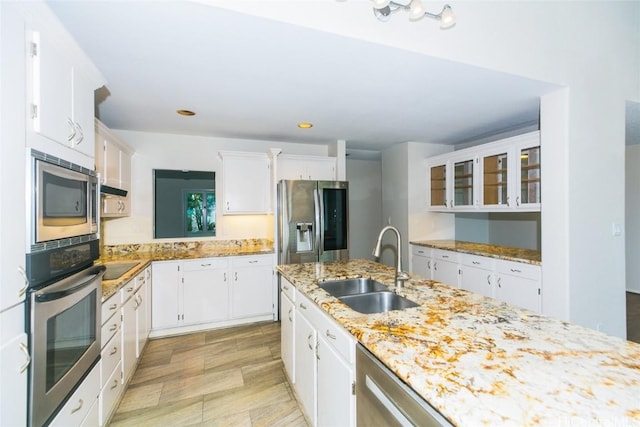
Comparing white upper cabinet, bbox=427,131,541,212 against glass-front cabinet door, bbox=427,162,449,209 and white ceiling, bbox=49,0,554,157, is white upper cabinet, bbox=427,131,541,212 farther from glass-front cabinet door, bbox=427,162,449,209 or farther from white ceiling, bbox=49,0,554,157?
white ceiling, bbox=49,0,554,157

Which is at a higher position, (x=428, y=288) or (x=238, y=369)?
(x=428, y=288)

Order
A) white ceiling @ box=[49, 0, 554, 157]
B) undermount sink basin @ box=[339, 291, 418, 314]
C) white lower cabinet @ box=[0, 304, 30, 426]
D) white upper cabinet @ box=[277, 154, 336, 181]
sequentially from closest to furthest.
→ white lower cabinet @ box=[0, 304, 30, 426] < white ceiling @ box=[49, 0, 554, 157] < undermount sink basin @ box=[339, 291, 418, 314] < white upper cabinet @ box=[277, 154, 336, 181]

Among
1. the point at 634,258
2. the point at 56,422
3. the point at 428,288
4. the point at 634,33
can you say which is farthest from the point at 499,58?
the point at 634,258

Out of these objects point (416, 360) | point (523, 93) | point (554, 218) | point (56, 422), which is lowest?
point (56, 422)

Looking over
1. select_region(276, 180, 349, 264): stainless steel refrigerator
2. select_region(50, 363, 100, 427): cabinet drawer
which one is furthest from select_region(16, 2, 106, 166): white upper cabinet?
select_region(276, 180, 349, 264): stainless steel refrigerator

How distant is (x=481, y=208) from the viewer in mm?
3594

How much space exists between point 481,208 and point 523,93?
151cm

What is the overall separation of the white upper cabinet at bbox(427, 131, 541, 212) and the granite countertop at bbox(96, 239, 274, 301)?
8.40 ft

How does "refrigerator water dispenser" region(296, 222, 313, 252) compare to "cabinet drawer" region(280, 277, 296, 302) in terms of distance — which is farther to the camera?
"refrigerator water dispenser" region(296, 222, 313, 252)

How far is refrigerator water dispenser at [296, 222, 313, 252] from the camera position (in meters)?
3.72

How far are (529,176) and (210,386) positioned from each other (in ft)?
11.9

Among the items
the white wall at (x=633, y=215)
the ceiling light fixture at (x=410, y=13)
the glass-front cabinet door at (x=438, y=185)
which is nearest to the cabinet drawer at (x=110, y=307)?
the ceiling light fixture at (x=410, y=13)

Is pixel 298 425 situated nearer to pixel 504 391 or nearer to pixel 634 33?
pixel 504 391

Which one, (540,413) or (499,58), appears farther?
(499,58)
